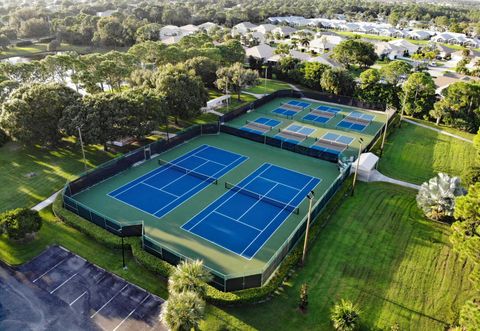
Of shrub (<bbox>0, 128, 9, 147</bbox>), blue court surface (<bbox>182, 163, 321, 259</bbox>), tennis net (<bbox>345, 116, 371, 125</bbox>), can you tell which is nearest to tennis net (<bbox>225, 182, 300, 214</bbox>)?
blue court surface (<bbox>182, 163, 321, 259</bbox>)

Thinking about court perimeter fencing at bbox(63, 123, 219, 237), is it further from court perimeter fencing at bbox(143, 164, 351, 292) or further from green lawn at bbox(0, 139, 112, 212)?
green lawn at bbox(0, 139, 112, 212)

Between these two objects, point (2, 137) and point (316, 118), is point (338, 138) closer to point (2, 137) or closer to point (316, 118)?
point (316, 118)

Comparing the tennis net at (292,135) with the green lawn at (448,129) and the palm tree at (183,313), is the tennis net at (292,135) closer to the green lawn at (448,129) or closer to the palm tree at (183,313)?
the green lawn at (448,129)

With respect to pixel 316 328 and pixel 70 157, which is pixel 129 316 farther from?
pixel 70 157

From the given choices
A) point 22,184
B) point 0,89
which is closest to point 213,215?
point 22,184

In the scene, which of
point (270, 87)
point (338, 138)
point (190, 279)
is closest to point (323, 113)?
point (338, 138)

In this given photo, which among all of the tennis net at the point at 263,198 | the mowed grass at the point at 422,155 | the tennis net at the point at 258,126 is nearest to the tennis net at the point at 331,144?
the mowed grass at the point at 422,155
